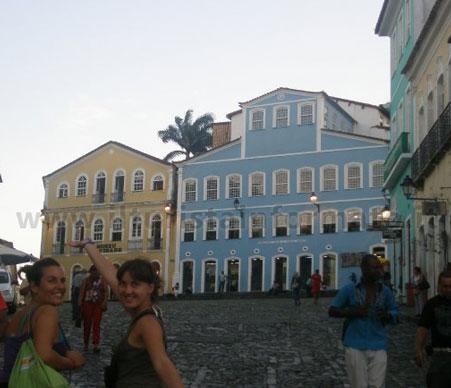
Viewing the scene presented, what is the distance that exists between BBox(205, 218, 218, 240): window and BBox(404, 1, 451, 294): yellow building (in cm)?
2789

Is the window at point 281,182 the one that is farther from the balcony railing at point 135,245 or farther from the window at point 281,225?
the balcony railing at point 135,245

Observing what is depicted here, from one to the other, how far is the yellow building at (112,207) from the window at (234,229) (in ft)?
14.4

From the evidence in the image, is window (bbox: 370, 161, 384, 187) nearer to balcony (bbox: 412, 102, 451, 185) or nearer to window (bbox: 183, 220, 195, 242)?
window (bbox: 183, 220, 195, 242)

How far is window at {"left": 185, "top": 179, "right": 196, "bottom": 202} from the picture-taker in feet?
188

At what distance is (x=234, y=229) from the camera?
55219 millimetres

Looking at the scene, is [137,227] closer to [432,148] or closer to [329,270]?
[329,270]

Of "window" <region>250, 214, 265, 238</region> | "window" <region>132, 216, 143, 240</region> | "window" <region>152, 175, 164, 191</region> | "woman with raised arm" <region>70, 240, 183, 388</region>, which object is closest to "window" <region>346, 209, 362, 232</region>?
"window" <region>250, 214, 265, 238</region>

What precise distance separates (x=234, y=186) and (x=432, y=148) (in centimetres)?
3266

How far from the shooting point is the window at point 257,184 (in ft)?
180

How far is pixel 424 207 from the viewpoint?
73.5ft

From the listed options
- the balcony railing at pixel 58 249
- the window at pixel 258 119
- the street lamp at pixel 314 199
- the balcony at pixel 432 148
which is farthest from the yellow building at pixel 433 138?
the balcony railing at pixel 58 249

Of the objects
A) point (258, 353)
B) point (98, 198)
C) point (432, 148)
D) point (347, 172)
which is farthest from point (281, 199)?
point (258, 353)

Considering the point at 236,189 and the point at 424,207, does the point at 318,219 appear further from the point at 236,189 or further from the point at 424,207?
the point at 424,207

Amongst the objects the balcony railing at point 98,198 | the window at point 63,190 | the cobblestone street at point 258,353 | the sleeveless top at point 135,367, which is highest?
the window at point 63,190
